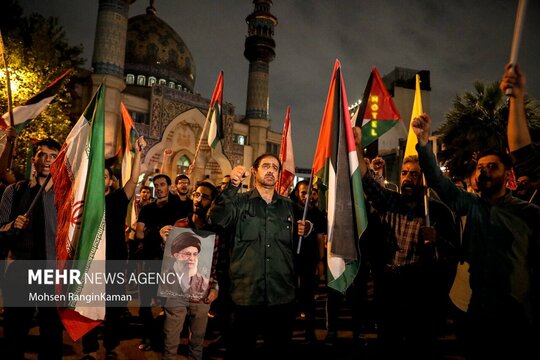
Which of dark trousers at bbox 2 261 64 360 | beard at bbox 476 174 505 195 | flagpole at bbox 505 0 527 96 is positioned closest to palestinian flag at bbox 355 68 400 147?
beard at bbox 476 174 505 195

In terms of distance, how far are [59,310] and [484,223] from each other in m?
3.69

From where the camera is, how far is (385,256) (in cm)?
361

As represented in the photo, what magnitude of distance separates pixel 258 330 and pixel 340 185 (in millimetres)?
1543

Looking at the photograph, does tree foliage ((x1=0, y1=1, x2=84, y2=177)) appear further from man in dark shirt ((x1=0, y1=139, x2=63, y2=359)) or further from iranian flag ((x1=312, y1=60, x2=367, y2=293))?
iranian flag ((x1=312, y1=60, x2=367, y2=293))

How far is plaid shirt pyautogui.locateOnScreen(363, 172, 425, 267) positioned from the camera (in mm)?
3346

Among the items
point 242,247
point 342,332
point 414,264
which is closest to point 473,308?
point 414,264

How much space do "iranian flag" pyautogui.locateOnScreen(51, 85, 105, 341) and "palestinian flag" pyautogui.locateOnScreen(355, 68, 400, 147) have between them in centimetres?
300

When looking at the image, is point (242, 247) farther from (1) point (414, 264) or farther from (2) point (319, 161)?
(1) point (414, 264)

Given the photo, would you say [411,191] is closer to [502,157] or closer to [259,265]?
[502,157]

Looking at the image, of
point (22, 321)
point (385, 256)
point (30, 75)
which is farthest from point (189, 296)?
point (30, 75)

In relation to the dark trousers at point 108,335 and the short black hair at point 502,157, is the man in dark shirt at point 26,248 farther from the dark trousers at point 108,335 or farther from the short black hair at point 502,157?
the short black hair at point 502,157

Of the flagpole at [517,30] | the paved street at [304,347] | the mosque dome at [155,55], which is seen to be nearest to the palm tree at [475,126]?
the paved street at [304,347]

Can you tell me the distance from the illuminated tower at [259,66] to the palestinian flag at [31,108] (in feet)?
85.5

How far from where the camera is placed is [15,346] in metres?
3.27
